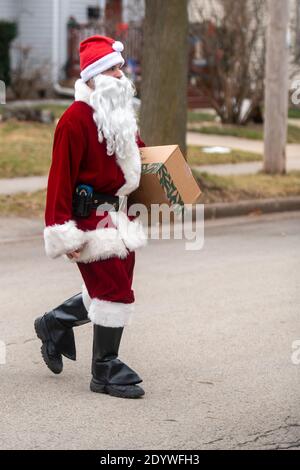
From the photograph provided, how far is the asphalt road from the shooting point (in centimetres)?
547

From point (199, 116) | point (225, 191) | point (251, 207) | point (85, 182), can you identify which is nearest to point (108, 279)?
point (85, 182)

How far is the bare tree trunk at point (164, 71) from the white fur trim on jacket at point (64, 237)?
6.56 metres

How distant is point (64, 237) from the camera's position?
588cm

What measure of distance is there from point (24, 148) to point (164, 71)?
13.0ft

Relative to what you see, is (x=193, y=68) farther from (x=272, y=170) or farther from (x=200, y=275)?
(x=200, y=275)

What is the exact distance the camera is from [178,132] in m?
12.6

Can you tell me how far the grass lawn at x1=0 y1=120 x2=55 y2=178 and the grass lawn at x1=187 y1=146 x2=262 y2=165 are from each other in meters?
2.07

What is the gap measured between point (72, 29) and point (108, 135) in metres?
21.6

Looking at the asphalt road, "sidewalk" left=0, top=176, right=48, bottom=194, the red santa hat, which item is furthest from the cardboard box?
"sidewalk" left=0, top=176, right=48, bottom=194

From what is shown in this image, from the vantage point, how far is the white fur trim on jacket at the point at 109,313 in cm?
599

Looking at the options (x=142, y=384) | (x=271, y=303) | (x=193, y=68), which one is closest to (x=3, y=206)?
(x=271, y=303)

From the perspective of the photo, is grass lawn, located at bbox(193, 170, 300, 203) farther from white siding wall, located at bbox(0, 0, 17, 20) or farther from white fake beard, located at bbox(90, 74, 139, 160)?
white siding wall, located at bbox(0, 0, 17, 20)

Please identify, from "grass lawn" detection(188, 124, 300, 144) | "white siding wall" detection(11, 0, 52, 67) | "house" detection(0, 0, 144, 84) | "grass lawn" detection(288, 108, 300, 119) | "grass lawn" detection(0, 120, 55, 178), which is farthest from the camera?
"white siding wall" detection(11, 0, 52, 67)

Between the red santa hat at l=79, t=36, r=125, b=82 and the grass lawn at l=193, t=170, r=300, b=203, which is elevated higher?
the red santa hat at l=79, t=36, r=125, b=82
